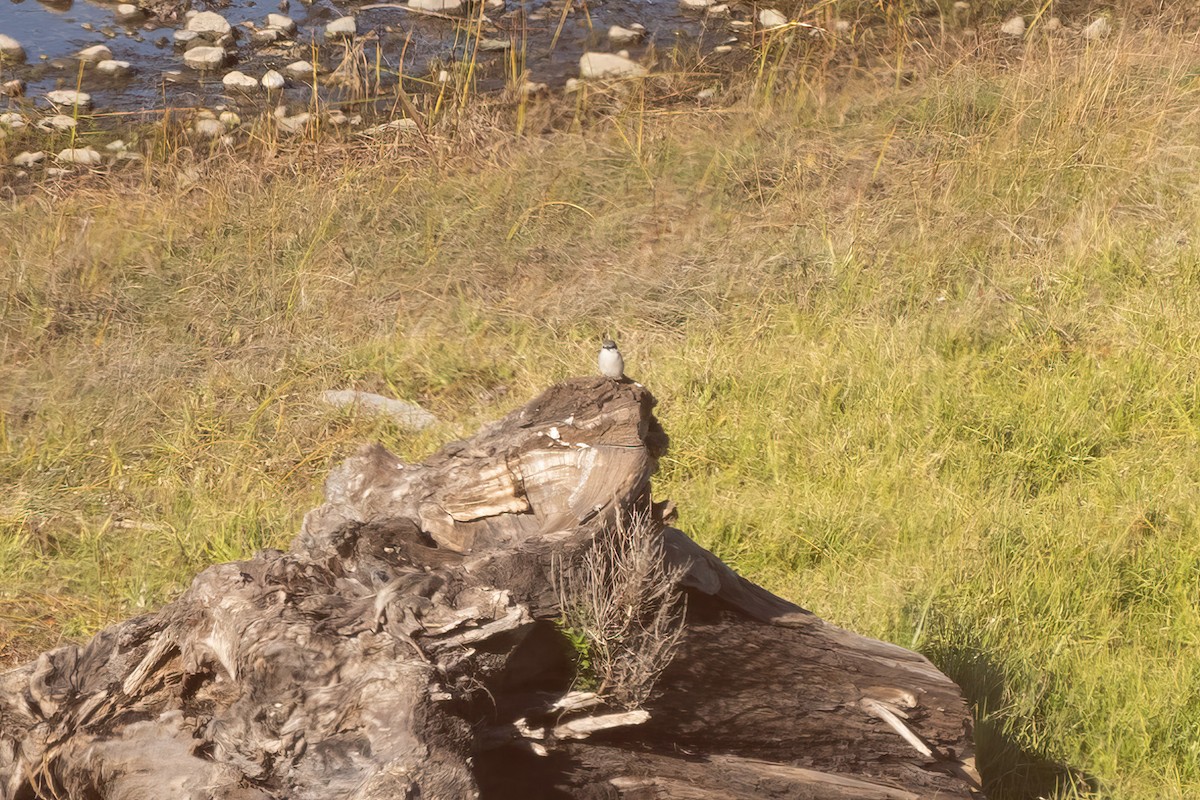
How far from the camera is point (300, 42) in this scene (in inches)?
355

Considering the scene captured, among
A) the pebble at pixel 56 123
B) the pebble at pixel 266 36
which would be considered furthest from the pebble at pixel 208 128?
the pebble at pixel 266 36

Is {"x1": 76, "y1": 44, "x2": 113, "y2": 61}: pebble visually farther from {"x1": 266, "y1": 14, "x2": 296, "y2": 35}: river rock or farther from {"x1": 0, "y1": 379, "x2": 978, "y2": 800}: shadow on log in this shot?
{"x1": 0, "y1": 379, "x2": 978, "y2": 800}: shadow on log

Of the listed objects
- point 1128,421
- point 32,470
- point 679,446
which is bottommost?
point 32,470

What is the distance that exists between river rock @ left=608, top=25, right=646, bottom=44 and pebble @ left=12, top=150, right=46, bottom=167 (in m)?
4.02

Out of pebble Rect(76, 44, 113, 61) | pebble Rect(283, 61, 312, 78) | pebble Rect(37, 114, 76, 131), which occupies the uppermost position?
pebble Rect(283, 61, 312, 78)

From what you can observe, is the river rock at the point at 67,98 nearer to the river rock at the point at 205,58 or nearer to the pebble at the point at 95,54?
the pebble at the point at 95,54

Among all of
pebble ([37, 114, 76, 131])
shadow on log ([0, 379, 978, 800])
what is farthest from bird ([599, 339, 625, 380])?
pebble ([37, 114, 76, 131])

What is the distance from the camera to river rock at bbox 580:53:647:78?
8086mm

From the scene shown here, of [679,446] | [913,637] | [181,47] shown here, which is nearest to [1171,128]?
[679,446]

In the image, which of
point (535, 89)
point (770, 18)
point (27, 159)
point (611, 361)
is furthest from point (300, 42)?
point (611, 361)

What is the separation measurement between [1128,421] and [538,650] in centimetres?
271

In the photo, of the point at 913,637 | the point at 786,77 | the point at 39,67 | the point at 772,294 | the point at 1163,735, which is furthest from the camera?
the point at 39,67

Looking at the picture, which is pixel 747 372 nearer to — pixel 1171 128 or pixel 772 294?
pixel 772 294

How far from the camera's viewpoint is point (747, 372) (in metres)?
4.60
